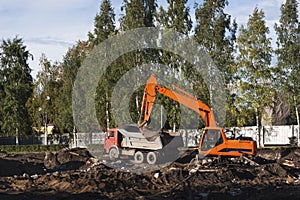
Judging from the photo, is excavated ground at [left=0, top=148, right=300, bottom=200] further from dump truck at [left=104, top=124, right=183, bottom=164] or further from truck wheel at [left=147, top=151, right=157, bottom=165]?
dump truck at [left=104, top=124, right=183, bottom=164]

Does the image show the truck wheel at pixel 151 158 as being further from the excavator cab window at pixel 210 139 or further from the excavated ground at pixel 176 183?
the excavator cab window at pixel 210 139

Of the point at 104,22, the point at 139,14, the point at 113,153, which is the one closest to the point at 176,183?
the point at 113,153

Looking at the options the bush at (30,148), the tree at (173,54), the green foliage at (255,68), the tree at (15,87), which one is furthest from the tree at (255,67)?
the tree at (15,87)

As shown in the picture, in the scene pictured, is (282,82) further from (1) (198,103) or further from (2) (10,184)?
(2) (10,184)

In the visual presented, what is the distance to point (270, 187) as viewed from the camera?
15977 mm

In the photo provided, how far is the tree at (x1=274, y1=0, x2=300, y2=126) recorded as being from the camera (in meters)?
37.4

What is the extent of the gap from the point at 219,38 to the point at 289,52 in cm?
553

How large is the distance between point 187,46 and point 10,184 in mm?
21629

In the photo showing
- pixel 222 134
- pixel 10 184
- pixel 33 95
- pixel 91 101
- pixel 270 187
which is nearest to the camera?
pixel 270 187

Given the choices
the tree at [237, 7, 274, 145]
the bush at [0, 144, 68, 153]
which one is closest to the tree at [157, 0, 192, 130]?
the tree at [237, 7, 274, 145]

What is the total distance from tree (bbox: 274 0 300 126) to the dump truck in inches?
590

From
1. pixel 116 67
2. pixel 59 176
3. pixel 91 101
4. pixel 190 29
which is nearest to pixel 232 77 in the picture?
pixel 190 29

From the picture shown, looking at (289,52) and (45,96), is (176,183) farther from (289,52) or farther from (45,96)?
(45,96)

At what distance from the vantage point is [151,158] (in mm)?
24500
